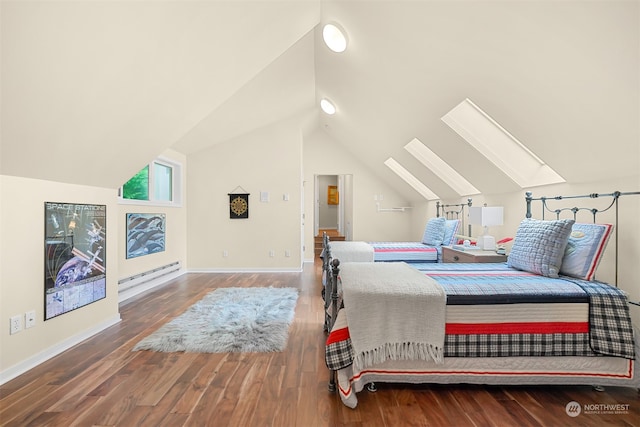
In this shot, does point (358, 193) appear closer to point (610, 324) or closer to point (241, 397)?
point (610, 324)

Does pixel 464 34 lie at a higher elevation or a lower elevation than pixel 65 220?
higher

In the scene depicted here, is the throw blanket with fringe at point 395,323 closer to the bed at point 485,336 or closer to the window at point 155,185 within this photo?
the bed at point 485,336

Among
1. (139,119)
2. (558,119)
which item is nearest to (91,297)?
(139,119)

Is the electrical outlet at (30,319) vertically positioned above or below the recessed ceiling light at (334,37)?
below

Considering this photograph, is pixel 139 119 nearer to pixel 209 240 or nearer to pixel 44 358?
pixel 44 358

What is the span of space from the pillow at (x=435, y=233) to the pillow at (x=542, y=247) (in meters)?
1.92

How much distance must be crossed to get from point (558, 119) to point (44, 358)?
4207mm

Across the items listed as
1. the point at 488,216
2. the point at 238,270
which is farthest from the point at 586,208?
the point at 238,270

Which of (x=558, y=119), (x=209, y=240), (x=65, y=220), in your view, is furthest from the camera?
(x=209, y=240)

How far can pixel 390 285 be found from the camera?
2.17 m

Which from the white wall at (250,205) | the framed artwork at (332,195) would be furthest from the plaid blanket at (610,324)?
the framed artwork at (332,195)

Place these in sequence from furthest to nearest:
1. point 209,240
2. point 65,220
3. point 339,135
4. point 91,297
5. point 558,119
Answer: point 339,135 < point 209,240 < point 91,297 < point 65,220 < point 558,119

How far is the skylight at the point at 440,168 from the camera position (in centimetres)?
490

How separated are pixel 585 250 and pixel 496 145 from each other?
1637 millimetres
